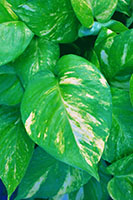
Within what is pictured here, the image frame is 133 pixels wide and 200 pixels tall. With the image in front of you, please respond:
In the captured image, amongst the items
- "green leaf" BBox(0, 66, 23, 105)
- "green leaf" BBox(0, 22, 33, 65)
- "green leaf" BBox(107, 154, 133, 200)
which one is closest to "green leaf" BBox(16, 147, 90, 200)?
"green leaf" BBox(107, 154, 133, 200)

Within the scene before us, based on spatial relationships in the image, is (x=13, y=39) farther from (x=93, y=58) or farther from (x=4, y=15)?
(x=93, y=58)

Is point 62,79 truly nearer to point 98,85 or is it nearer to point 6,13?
point 98,85

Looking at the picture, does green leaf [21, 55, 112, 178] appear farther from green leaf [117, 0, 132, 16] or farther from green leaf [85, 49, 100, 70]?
green leaf [117, 0, 132, 16]

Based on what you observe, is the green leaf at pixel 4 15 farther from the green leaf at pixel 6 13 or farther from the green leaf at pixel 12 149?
the green leaf at pixel 12 149

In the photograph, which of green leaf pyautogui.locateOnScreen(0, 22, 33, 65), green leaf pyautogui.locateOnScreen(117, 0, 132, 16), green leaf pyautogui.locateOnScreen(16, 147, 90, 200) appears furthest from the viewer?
green leaf pyautogui.locateOnScreen(117, 0, 132, 16)

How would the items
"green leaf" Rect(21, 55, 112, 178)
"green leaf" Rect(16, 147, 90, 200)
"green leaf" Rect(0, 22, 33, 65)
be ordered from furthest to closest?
"green leaf" Rect(16, 147, 90, 200) → "green leaf" Rect(0, 22, 33, 65) → "green leaf" Rect(21, 55, 112, 178)

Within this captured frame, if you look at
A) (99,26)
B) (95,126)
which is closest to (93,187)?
(95,126)

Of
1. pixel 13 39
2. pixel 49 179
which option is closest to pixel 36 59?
pixel 13 39
